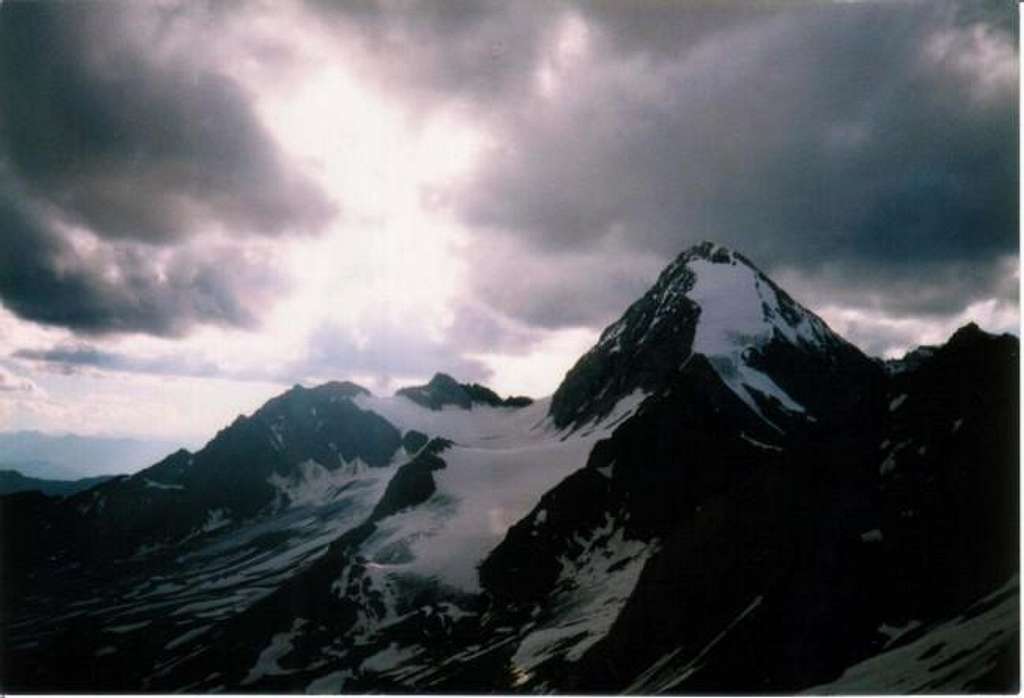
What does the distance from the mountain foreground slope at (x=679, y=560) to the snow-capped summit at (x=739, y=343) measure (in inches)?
30.4

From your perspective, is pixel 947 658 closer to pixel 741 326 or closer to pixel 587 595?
pixel 587 595

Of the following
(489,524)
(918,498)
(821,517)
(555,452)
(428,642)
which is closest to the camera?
(918,498)

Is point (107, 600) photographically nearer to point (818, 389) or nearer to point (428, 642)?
point (428, 642)

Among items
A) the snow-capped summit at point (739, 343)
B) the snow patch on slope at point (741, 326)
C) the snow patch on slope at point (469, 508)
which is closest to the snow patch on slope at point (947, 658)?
the snow patch on slope at point (469, 508)

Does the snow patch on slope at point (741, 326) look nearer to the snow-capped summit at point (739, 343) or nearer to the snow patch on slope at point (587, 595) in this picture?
the snow-capped summit at point (739, 343)

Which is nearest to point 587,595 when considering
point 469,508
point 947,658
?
point 469,508

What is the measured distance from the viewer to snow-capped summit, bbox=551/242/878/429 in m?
133

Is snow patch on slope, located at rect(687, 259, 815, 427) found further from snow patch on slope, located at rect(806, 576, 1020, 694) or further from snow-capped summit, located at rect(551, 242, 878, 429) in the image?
snow patch on slope, located at rect(806, 576, 1020, 694)

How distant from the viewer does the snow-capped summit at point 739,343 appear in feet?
436

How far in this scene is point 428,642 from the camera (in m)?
96.9

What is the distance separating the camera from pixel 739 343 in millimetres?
149875

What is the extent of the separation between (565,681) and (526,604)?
46.2 m

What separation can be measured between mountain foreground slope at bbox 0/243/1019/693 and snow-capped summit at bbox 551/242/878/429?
0.77 metres

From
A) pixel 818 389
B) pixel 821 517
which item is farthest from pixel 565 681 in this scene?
pixel 818 389
